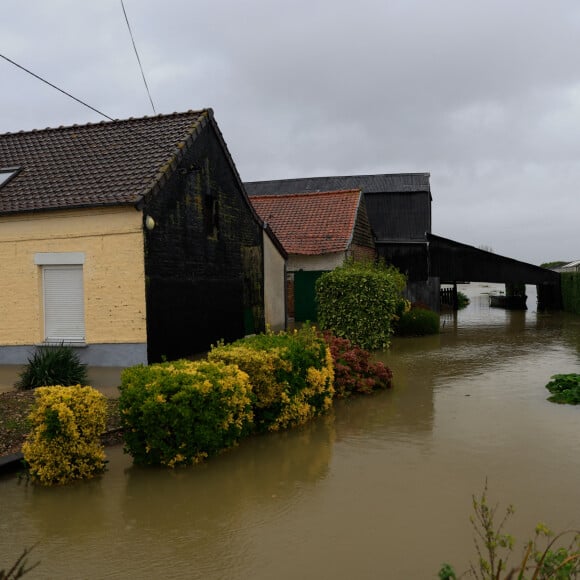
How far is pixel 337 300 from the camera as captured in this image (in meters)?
17.5

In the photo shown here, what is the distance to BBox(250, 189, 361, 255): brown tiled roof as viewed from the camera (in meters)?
25.5

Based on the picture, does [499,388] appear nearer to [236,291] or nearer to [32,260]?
[236,291]

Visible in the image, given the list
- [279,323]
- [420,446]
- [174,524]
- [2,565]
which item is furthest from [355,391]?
[279,323]

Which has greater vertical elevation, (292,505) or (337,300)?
(337,300)

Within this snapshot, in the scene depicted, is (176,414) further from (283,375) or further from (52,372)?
(52,372)

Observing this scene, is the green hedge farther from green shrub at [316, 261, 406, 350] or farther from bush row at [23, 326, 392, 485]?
bush row at [23, 326, 392, 485]

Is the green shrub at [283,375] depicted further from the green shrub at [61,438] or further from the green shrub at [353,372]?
the green shrub at [61,438]

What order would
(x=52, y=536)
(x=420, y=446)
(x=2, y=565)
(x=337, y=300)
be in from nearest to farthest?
(x=2, y=565) < (x=52, y=536) < (x=420, y=446) < (x=337, y=300)

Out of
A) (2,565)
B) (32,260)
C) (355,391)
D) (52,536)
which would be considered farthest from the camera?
(32,260)

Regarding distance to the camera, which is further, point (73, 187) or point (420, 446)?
point (73, 187)

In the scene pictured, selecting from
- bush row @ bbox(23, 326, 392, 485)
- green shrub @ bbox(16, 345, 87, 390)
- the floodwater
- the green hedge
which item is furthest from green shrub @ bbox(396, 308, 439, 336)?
the green hedge

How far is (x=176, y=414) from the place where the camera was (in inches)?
275

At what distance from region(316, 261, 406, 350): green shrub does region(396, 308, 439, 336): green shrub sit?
12.6 ft

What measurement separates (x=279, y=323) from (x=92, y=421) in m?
15.2
